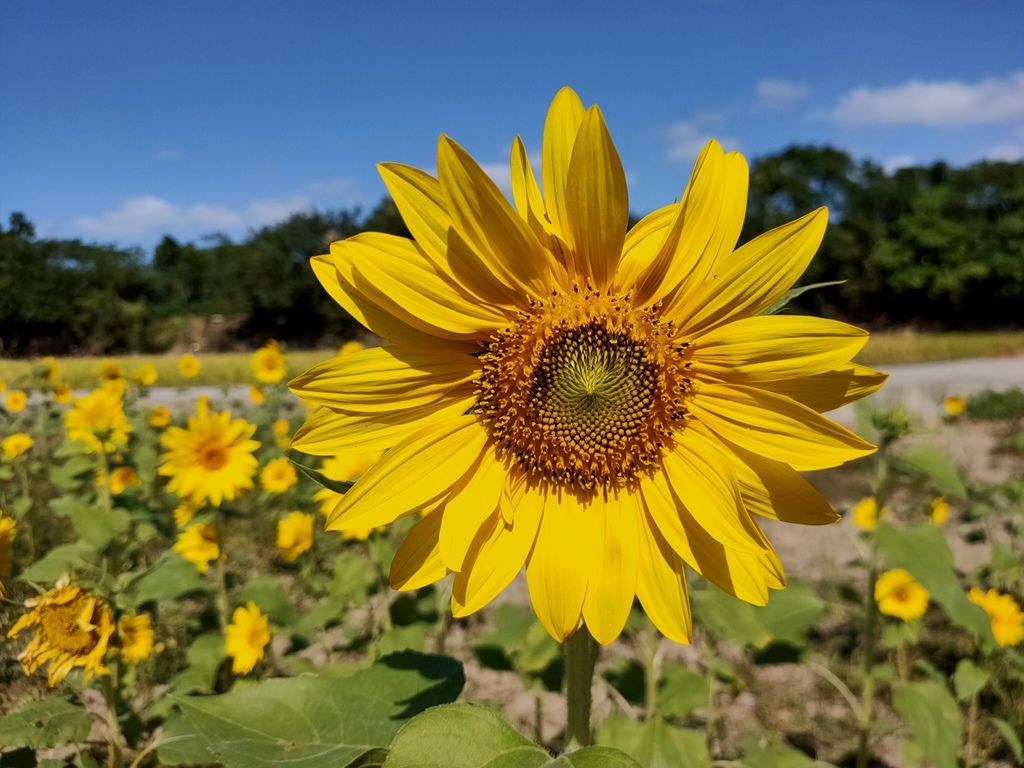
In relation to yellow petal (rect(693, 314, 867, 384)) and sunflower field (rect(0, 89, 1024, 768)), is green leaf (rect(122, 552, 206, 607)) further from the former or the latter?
yellow petal (rect(693, 314, 867, 384))

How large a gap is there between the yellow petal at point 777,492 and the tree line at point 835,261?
24.1 meters

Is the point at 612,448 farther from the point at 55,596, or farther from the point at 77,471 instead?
the point at 77,471

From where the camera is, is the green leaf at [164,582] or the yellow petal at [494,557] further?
the green leaf at [164,582]

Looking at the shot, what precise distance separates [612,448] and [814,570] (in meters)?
4.75

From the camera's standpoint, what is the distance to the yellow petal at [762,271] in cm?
105

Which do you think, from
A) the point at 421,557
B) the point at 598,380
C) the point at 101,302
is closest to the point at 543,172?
the point at 598,380

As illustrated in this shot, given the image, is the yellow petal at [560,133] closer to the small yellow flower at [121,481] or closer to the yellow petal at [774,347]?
the yellow petal at [774,347]

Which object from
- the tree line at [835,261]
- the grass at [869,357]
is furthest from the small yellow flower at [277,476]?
the tree line at [835,261]

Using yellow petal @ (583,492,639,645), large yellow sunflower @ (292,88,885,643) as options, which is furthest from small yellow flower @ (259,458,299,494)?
yellow petal @ (583,492,639,645)

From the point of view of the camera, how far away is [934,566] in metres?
2.16

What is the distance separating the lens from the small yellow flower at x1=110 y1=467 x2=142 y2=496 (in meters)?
3.49

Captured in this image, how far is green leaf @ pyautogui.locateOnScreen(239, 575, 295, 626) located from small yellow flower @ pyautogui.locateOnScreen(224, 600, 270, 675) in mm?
40

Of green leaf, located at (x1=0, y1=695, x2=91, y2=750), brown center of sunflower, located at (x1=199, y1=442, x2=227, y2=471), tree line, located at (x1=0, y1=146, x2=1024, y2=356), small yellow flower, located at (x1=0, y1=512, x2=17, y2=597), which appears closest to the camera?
green leaf, located at (x1=0, y1=695, x2=91, y2=750)

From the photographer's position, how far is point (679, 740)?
1713 millimetres
